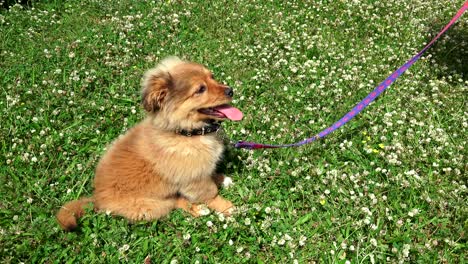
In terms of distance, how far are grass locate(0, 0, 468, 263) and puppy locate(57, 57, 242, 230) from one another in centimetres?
20

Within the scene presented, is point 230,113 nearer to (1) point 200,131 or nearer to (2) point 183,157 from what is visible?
(1) point 200,131

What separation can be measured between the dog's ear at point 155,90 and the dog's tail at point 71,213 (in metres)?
1.21

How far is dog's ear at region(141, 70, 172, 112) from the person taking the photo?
12.3 feet

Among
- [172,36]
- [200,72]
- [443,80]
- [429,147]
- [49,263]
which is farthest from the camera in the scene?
[172,36]

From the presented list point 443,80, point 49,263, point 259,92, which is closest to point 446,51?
point 443,80

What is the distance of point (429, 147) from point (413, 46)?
2.84 metres

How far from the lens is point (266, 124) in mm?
5363

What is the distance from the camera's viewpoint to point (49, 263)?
3.69m

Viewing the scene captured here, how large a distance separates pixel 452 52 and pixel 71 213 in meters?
6.56

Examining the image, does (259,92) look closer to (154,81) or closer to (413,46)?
(154,81)

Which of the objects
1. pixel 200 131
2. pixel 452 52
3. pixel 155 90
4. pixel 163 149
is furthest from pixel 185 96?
pixel 452 52

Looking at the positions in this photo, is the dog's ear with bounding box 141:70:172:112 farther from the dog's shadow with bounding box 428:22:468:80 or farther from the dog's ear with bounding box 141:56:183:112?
the dog's shadow with bounding box 428:22:468:80

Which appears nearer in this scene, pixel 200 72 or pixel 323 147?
pixel 200 72

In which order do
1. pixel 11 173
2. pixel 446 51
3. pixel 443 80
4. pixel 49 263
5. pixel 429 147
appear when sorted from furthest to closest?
1. pixel 446 51
2. pixel 443 80
3. pixel 429 147
4. pixel 11 173
5. pixel 49 263
